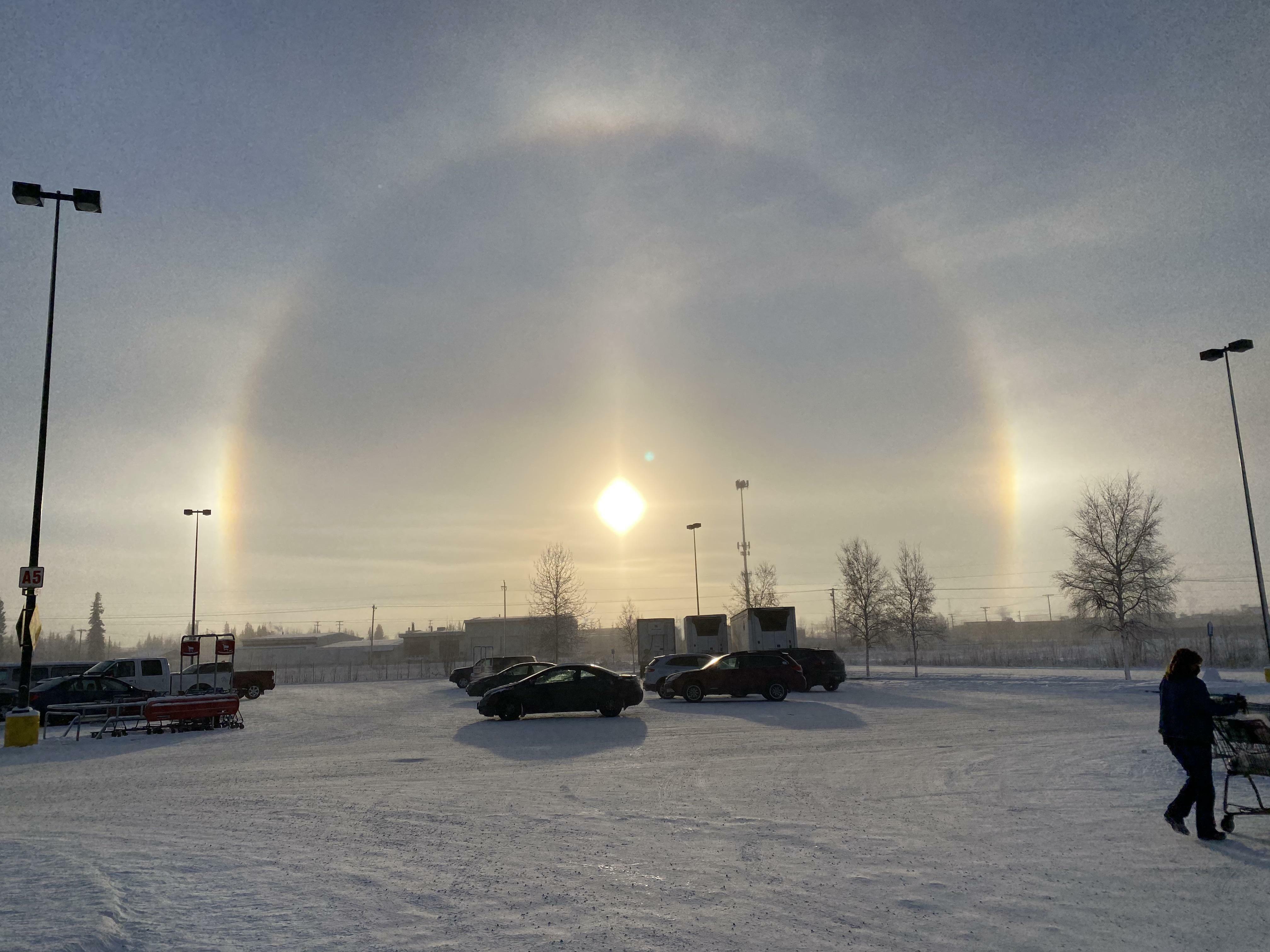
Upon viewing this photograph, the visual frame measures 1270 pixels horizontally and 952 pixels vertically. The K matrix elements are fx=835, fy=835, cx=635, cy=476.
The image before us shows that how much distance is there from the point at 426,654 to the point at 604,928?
103 meters

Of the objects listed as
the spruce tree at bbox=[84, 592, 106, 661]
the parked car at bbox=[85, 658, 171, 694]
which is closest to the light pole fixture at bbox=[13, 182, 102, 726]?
the parked car at bbox=[85, 658, 171, 694]

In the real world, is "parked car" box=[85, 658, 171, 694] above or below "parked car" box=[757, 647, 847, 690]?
above

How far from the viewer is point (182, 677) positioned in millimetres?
29812

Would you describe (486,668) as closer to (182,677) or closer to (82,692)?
(182,677)

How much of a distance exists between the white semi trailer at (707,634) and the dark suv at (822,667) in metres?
7.60

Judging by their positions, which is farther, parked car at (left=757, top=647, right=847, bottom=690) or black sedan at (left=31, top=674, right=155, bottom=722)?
parked car at (left=757, top=647, right=847, bottom=690)

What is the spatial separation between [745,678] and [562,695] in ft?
24.8

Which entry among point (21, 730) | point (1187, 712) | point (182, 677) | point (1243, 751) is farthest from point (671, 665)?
point (1187, 712)

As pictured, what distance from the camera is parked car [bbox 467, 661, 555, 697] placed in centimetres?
2650

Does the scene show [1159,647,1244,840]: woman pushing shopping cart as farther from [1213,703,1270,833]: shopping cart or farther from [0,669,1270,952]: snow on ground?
[0,669,1270,952]: snow on ground

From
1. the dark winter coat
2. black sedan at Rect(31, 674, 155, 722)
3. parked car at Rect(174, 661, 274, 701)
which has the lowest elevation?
parked car at Rect(174, 661, 274, 701)

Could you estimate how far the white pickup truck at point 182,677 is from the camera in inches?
1080

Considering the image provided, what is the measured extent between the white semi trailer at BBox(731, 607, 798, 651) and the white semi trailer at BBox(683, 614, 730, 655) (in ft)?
12.9

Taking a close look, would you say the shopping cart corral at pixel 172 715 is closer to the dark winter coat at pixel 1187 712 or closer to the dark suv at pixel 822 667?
the dark suv at pixel 822 667
